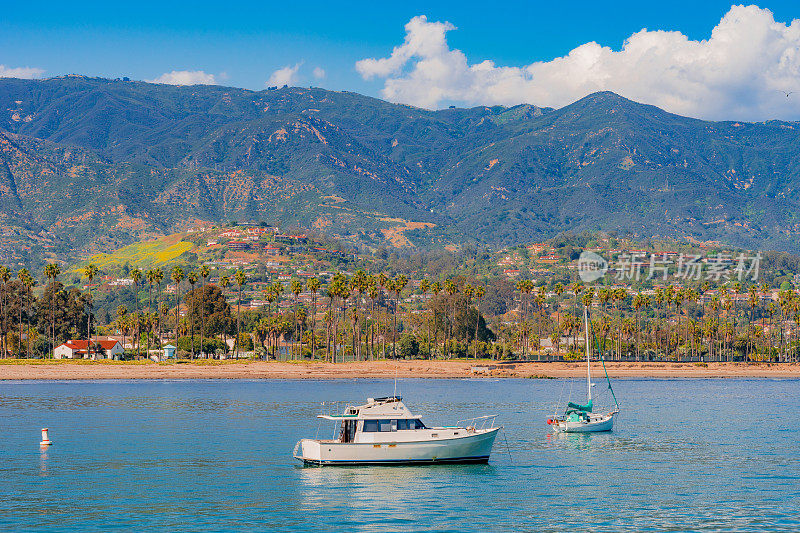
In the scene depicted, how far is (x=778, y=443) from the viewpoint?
66.1 meters

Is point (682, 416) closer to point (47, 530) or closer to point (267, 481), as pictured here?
point (267, 481)

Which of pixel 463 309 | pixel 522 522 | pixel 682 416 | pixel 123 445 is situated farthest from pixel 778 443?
pixel 463 309

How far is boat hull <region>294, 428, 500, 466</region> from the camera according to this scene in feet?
170

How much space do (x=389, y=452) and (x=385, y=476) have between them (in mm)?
2130

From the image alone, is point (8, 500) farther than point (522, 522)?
Yes

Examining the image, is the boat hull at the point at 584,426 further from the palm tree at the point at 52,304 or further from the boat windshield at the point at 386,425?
the palm tree at the point at 52,304

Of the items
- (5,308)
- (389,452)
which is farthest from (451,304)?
(389,452)

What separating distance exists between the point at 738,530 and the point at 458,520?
467 inches

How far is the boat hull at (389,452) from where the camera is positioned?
51781 millimetres

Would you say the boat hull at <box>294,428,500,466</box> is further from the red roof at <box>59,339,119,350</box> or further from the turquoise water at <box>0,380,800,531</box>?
the red roof at <box>59,339,119,350</box>

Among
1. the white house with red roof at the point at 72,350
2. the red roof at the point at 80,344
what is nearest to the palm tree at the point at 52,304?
the white house with red roof at the point at 72,350

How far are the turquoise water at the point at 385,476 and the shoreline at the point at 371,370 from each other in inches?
2026

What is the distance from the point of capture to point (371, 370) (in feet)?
504

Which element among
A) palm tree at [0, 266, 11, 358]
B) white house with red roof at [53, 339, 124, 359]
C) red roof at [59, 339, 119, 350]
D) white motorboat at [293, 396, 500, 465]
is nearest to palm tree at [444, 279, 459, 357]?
red roof at [59, 339, 119, 350]
